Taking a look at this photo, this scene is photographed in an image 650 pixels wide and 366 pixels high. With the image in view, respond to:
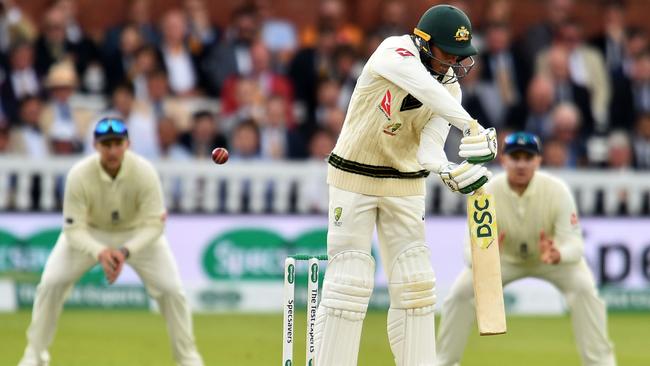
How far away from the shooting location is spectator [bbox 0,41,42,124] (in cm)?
1328

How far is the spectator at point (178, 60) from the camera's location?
13766mm

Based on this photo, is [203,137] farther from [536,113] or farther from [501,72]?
[536,113]

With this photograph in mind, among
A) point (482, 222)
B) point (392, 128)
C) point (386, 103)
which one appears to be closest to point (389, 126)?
point (392, 128)

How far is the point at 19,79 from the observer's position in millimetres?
13391

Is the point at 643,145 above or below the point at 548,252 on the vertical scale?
above

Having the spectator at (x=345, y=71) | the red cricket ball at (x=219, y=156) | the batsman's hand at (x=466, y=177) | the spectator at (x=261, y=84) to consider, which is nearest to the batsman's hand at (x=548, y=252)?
the batsman's hand at (x=466, y=177)

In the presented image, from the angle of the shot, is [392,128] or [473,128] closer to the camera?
[473,128]

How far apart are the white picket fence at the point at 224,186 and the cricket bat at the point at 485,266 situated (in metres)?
6.08

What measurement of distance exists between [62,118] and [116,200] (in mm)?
4245

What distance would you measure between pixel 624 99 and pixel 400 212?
8.23 meters

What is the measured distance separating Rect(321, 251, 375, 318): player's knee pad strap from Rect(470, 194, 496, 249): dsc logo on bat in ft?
1.90

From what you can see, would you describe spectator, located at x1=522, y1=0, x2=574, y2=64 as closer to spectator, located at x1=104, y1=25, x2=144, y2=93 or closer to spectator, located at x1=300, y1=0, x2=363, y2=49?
spectator, located at x1=300, y1=0, x2=363, y2=49

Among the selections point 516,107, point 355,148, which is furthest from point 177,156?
point 355,148

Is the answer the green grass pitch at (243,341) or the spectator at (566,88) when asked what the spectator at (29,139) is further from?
the spectator at (566,88)
